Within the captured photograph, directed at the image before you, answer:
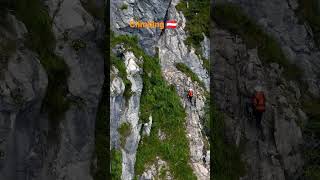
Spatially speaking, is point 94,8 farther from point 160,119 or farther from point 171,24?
point 160,119

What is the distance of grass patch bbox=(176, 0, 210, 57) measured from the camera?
1670cm

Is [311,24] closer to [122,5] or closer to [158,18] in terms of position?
[158,18]

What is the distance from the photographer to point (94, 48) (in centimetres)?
1492

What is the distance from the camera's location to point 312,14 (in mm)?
19156

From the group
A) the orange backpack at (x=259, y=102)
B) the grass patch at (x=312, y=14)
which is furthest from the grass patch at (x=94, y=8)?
the grass patch at (x=312, y=14)

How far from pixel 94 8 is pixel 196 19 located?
4.26 metres

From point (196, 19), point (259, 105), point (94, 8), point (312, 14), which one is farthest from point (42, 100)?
point (312, 14)

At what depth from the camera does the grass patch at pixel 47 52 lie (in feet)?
44.2

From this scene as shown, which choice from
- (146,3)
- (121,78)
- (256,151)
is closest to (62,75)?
(121,78)

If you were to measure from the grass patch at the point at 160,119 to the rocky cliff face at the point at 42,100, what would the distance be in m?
1.33

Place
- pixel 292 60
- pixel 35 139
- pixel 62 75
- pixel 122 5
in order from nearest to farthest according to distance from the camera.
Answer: pixel 35 139
pixel 62 75
pixel 122 5
pixel 292 60

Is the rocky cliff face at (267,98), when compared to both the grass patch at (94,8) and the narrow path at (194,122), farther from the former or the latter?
the grass patch at (94,8)

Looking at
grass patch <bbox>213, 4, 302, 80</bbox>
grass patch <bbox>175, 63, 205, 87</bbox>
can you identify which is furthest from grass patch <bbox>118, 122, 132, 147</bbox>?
grass patch <bbox>213, 4, 302, 80</bbox>

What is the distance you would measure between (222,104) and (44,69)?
715 cm
